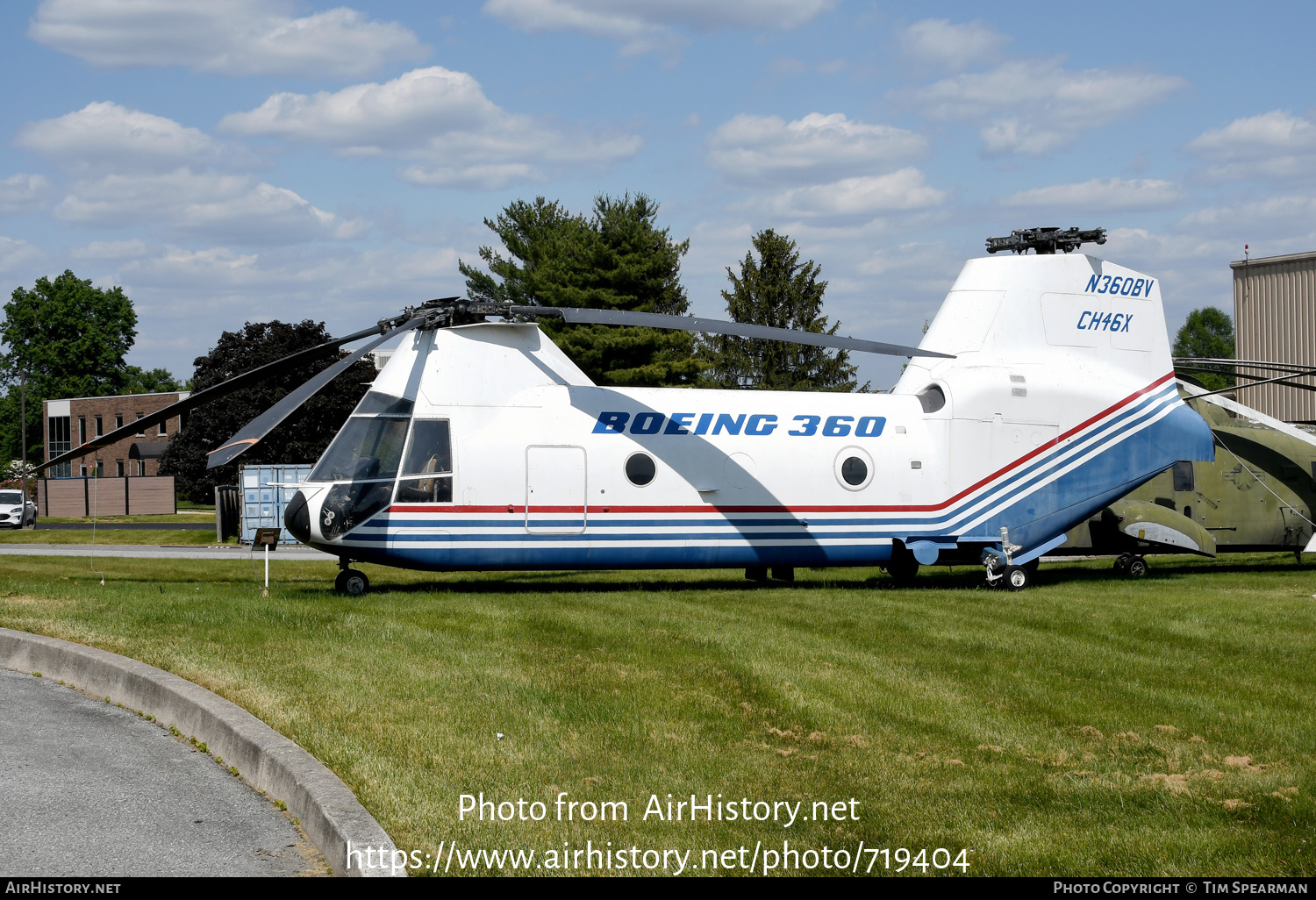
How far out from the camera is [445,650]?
10211 mm

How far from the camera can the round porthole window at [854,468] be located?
16.6 metres

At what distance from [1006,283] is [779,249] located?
3762cm

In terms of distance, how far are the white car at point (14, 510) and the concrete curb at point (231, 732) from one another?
4175 cm

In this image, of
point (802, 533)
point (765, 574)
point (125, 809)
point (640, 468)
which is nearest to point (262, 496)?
point (765, 574)

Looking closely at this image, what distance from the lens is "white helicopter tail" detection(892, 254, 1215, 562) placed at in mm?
17156

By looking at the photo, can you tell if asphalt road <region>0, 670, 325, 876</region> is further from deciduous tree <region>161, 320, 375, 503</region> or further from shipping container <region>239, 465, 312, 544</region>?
deciduous tree <region>161, 320, 375, 503</region>

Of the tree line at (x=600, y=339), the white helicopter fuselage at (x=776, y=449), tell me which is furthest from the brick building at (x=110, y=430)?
the white helicopter fuselage at (x=776, y=449)

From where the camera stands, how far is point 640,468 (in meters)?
16.0

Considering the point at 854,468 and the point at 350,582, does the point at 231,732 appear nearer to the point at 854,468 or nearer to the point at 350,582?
the point at 350,582

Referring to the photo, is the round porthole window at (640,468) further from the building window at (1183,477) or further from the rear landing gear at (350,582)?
the building window at (1183,477)

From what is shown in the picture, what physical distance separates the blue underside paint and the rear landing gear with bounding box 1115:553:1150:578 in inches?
106

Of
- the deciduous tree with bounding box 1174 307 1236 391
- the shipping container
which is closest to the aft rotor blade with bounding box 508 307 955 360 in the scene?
the shipping container

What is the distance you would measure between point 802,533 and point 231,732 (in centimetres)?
A: 1039

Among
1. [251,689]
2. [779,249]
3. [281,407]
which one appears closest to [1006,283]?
[281,407]
